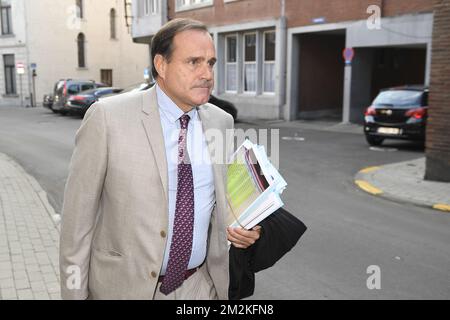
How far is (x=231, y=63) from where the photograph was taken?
25344mm

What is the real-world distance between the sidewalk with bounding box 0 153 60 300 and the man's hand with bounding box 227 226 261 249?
8.36ft

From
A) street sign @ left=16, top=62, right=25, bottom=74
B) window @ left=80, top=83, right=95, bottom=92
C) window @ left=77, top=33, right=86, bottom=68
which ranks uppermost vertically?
window @ left=77, top=33, right=86, bottom=68

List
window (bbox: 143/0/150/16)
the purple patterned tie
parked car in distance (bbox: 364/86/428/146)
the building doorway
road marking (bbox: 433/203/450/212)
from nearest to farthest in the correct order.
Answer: the purple patterned tie < road marking (bbox: 433/203/450/212) < parked car in distance (bbox: 364/86/428/146) < window (bbox: 143/0/150/16) < the building doorway

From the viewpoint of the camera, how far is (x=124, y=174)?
1964mm

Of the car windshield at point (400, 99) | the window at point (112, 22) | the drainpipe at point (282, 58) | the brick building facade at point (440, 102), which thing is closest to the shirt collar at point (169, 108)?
the brick building facade at point (440, 102)

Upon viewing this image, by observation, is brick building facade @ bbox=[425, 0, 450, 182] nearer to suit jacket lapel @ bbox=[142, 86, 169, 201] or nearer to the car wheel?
the car wheel

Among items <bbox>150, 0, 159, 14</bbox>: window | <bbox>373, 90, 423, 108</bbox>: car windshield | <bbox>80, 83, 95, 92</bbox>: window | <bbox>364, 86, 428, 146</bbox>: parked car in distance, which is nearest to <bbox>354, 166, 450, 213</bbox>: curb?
<bbox>364, 86, 428, 146</bbox>: parked car in distance

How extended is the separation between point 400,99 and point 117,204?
12.3 metres

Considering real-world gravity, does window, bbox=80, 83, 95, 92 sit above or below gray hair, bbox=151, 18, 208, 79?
below

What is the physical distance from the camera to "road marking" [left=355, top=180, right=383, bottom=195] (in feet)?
27.6

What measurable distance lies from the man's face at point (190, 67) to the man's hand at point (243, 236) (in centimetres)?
57
